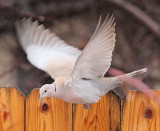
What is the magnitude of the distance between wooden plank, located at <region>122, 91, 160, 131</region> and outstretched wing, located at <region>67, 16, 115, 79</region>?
0.20 m

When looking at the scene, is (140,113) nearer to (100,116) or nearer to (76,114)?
(100,116)

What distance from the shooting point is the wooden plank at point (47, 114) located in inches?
87.5

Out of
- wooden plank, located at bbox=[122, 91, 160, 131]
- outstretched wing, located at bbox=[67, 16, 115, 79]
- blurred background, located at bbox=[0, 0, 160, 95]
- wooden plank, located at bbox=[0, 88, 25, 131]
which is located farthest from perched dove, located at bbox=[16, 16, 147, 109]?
blurred background, located at bbox=[0, 0, 160, 95]

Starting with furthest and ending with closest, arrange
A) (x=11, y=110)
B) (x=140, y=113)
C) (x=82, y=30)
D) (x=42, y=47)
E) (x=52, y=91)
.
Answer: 1. (x=82, y=30)
2. (x=42, y=47)
3. (x=11, y=110)
4. (x=140, y=113)
5. (x=52, y=91)

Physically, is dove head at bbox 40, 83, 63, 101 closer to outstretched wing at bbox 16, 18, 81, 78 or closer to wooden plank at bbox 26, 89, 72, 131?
wooden plank at bbox 26, 89, 72, 131

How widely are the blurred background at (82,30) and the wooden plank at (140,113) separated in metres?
1.39

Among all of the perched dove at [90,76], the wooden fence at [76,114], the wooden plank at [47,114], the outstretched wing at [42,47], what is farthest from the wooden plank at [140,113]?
the outstretched wing at [42,47]

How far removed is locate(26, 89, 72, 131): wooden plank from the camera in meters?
2.22

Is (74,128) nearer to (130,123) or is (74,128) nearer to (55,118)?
(55,118)

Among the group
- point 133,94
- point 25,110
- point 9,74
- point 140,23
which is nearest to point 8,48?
point 9,74

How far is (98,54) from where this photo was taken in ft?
6.73

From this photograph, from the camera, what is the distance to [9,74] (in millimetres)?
3717

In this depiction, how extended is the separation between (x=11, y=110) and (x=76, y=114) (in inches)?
11.9

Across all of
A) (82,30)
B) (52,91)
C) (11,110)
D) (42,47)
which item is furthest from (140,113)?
(82,30)
